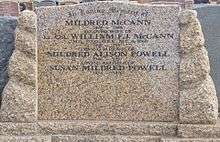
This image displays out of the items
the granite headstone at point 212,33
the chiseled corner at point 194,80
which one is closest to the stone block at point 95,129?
the chiseled corner at point 194,80

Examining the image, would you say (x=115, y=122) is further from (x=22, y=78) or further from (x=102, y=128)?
(x=22, y=78)

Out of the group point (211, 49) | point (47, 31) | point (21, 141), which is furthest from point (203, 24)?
point (21, 141)

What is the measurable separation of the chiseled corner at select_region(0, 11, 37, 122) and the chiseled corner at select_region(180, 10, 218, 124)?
1.53m

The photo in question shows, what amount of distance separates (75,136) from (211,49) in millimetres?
2249

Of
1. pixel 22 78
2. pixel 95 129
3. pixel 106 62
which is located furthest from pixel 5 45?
pixel 95 129

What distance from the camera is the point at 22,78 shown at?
6.32 m

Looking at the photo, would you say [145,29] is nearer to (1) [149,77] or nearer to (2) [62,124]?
(1) [149,77]

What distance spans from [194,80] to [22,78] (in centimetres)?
176

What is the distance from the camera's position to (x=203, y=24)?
763 centimetres

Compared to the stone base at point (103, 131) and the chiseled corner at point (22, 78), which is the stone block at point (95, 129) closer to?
the stone base at point (103, 131)

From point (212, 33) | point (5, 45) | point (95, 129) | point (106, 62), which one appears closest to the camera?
point (95, 129)

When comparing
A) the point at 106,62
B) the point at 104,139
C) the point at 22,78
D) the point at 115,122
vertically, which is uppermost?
the point at 106,62

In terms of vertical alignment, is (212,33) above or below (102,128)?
above

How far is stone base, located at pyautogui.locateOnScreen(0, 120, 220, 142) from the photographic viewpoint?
20.3 feet
